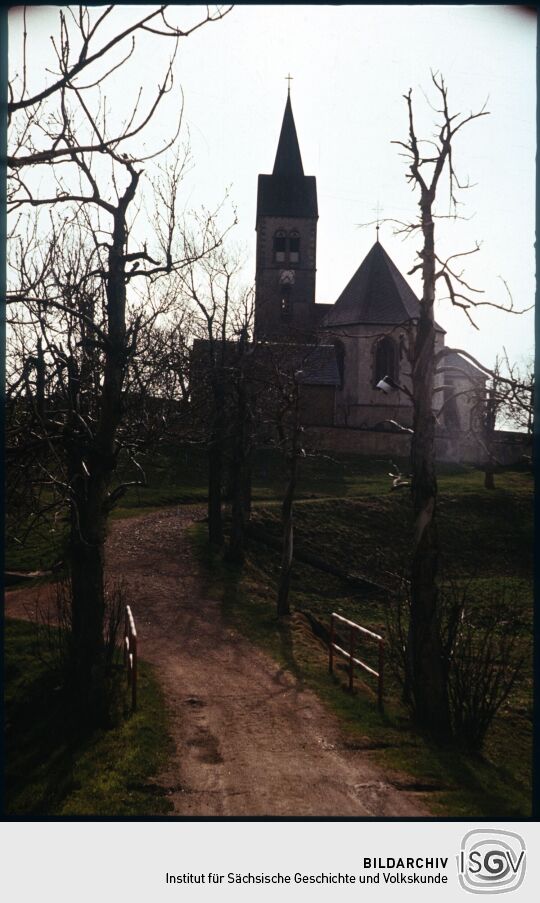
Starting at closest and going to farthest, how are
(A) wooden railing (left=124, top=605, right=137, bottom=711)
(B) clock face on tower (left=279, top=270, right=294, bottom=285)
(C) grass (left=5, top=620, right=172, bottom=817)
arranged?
(C) grass (left=5, top=620, right=172, bottom=817), (A) wooden railing (left=124, top=605, right=137, bottom=711), (B) clock face on tower (left=279, top=270, right=294, bottom=285)

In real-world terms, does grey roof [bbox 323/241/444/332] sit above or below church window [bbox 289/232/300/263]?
below

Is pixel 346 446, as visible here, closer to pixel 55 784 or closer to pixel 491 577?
pixel 491 577

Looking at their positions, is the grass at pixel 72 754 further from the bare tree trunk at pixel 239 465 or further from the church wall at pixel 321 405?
the church wall at pixel 321 405

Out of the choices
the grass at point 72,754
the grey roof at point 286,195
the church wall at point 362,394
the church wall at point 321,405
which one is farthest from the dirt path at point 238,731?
the grey roof at point 286,195

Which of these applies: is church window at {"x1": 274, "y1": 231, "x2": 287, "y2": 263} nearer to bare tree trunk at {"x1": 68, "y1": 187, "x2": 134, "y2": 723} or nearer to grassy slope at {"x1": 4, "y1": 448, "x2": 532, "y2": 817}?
grassy slope at {"x1": 4, "y1": 448, "x2": 532, "y2": 817}

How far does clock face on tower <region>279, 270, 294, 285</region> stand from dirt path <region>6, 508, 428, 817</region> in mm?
36916

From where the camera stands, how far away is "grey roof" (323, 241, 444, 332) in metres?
44.1

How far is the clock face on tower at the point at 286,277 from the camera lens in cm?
5291

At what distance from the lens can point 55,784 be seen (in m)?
7.75

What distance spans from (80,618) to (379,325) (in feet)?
119

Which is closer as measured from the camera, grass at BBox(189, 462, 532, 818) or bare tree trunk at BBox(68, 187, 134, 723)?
grass at BBox(189, 462, 532, 818)

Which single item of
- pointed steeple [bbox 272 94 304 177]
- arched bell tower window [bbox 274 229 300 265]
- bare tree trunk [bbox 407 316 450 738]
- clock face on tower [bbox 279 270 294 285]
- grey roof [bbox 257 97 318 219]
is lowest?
bare tree trunk [bbox 407 316 450 738]

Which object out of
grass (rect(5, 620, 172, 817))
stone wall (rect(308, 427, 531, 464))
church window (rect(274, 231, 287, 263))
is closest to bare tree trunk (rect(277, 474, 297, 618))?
grass (rect(5, 620, 172, 817))

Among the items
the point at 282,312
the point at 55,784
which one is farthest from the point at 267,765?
the point at 282,312
